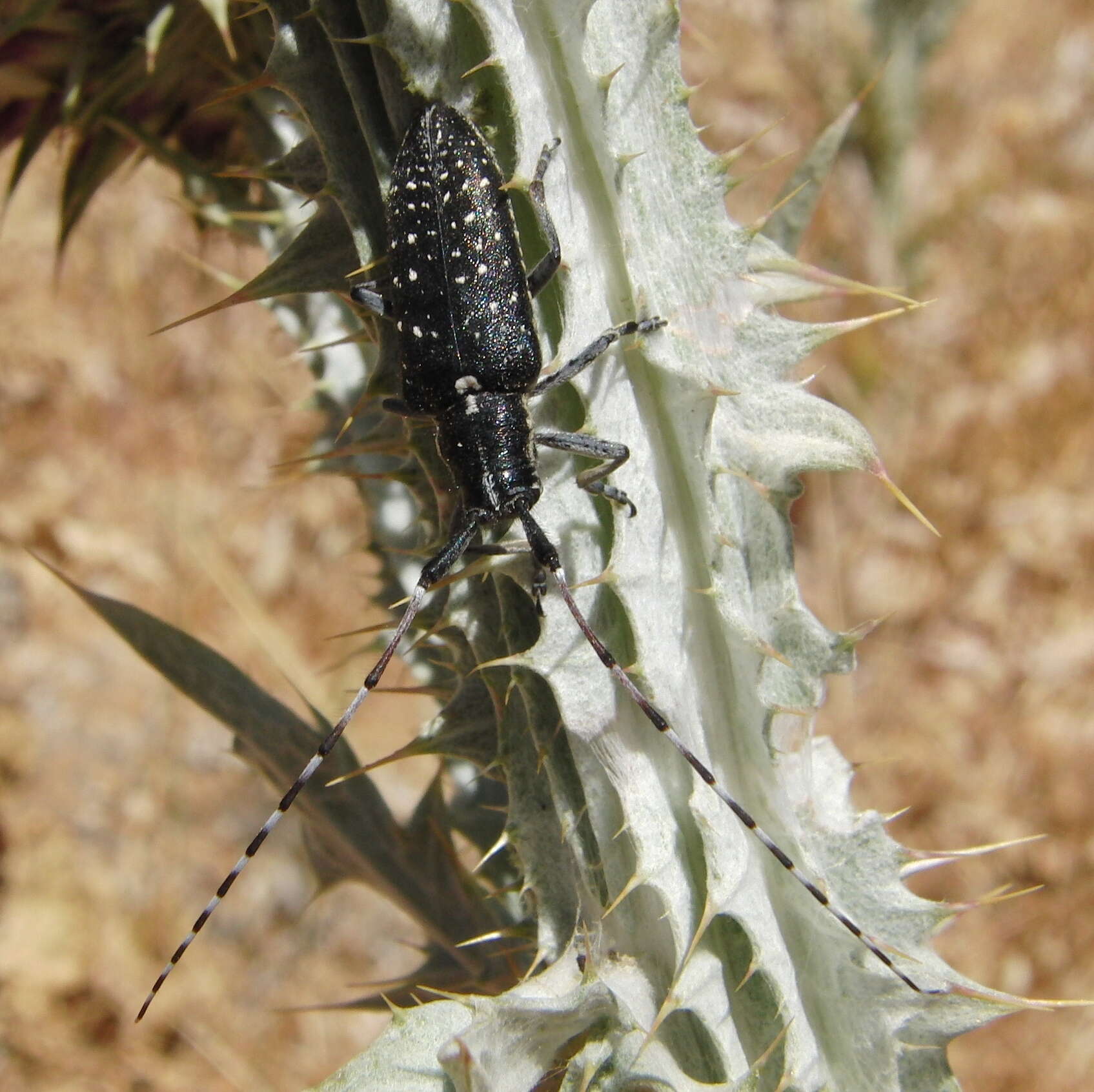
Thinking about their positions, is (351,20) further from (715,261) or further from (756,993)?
(756,993)

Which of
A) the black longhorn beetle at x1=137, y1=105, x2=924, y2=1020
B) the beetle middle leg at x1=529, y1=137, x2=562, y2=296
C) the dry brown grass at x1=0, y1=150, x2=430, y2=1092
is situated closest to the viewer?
the beetle middle leg at x1=529, y1=137, x2=562, y2=296

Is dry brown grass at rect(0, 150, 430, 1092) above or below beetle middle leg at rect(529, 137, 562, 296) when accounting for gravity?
below

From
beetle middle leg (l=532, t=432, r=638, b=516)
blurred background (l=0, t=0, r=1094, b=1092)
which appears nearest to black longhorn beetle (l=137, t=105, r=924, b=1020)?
beetle middle leg (l=532, t=432, r=638, b=516)

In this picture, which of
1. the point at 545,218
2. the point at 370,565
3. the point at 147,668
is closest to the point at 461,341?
the point at 545,218

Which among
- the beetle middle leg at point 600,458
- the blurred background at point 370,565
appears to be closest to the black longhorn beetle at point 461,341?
the beetle middle leg at point 600,458

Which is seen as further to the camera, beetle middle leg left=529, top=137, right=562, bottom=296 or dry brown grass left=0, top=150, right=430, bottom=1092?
dry brown grass left=0, top=150, right=430, bottom=1092

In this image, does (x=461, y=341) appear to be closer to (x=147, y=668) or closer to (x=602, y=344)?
(x=602, y=344)

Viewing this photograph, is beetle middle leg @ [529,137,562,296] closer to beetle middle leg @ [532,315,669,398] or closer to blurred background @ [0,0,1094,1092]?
beetle middle leg @ [532,315,669,398]

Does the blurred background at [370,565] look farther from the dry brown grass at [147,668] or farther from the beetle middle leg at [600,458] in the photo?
the beetle middle leg at [600,458]
